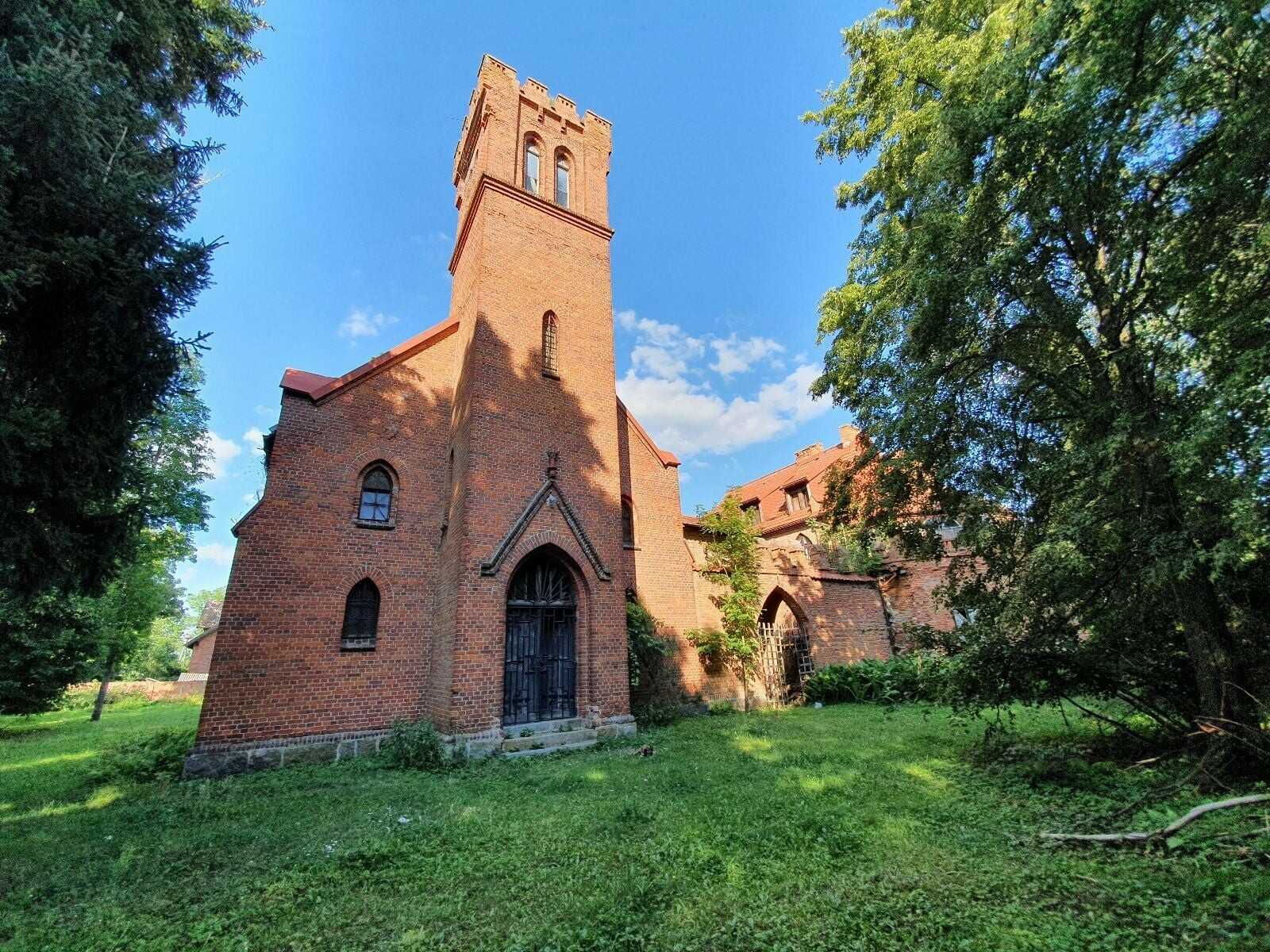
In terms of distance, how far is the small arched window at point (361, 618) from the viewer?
412 inches

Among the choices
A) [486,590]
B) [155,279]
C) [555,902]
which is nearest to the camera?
[555,902]

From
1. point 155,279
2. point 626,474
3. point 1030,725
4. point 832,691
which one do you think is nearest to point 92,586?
point 155,279

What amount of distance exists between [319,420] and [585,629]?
22.7ft

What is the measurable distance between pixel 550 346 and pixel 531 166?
5331 millimetres

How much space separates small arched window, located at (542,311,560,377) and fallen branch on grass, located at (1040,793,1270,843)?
1096cm

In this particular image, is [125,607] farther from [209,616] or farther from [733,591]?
[209,616]

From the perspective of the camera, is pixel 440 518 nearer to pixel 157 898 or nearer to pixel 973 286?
pixel 157 898

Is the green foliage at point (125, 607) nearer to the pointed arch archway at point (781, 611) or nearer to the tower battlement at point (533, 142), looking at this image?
the tower battlement at point (533, 142)

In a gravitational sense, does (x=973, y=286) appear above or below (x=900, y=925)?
above

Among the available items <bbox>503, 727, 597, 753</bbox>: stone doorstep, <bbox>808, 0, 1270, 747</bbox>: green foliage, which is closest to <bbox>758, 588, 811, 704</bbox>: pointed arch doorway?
<bbox>503, 727, 597, 753</bbox>: stone doorstep

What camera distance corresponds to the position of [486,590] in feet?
33.3

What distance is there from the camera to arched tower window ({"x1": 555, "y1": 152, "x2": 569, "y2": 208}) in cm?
1470

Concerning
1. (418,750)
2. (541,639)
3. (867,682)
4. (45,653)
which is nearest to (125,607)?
(45,653)

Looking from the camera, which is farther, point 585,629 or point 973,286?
point 585,629
